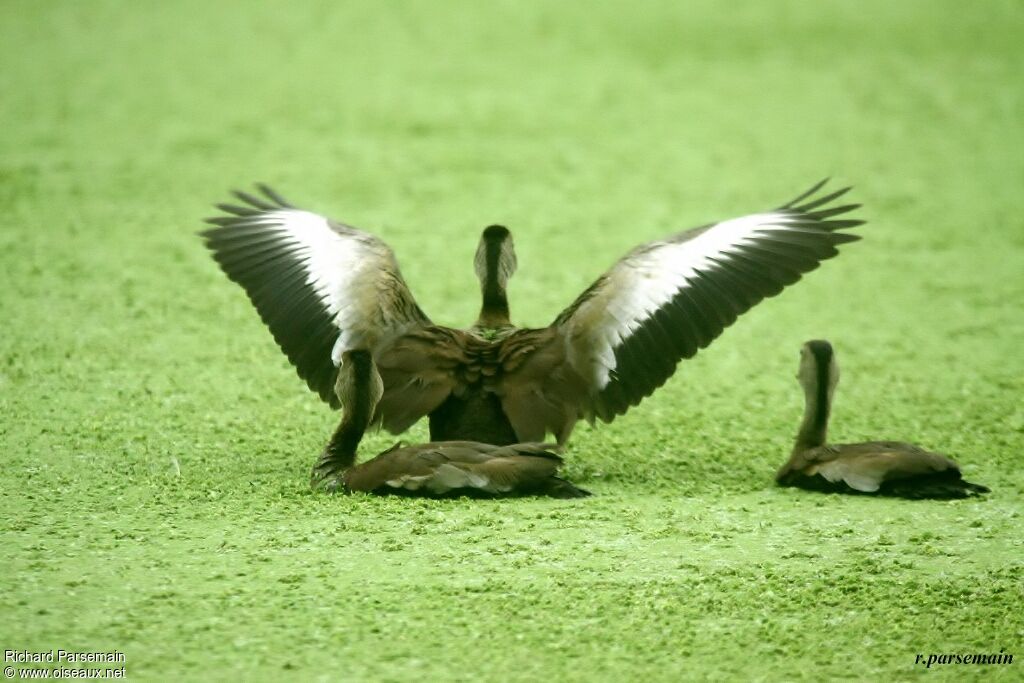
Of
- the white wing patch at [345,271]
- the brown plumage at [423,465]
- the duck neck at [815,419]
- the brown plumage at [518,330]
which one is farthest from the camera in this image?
the duck neck at [815,419]

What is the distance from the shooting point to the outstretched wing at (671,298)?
5500mm

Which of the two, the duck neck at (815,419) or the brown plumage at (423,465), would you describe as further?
the duck neck at (815,419)

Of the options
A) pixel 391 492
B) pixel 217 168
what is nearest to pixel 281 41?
pixel 217 168

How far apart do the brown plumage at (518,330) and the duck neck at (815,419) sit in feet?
1.30

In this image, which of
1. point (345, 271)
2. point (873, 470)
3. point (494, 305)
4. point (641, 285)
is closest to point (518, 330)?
point (494, 305)

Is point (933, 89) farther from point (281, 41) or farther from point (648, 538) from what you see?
point (648, 538)

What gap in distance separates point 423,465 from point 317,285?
105 centimetres

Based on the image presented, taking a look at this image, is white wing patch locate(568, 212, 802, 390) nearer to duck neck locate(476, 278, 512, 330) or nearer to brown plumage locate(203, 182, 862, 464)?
brown plumage locate(203, 182, 862, 464)

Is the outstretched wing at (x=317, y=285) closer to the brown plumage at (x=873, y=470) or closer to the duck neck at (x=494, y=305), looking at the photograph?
the duck neck at (x=494, y=305)

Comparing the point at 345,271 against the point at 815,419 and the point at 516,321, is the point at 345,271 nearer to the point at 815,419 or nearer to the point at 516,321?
the point at 815,419

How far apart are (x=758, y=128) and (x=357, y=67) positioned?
304 cm

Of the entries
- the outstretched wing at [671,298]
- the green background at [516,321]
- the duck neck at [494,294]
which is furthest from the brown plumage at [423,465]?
the duck neck at [494,294]

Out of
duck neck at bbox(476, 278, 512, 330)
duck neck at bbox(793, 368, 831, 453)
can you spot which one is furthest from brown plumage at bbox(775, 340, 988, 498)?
duck neck at bbox(476, 278, 512, 330)

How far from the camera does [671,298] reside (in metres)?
5.64
